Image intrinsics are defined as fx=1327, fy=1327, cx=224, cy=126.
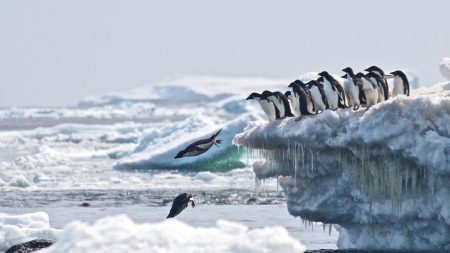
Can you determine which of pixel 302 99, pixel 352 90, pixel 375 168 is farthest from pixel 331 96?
pixel 375 168

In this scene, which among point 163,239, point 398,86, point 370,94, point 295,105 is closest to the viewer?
point 163,239

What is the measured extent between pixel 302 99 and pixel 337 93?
0.58 metres

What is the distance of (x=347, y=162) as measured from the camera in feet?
63.7

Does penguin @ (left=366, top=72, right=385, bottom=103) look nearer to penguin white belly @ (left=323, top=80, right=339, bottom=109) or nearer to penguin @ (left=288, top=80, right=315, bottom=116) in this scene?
penguin white belly @ (left=323, top=80, right=339, bottom=109)

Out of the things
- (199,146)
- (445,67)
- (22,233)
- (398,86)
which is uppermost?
(445,67)

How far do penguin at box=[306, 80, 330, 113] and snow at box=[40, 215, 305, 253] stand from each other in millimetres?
7180

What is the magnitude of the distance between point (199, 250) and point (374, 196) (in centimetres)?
661

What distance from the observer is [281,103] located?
21375 millimetres

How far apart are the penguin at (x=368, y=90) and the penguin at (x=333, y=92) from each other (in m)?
0.35

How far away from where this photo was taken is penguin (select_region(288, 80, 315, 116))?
20.6 m

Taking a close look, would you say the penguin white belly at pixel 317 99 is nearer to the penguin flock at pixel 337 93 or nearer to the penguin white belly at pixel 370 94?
the penguin flock at pixel 337 93

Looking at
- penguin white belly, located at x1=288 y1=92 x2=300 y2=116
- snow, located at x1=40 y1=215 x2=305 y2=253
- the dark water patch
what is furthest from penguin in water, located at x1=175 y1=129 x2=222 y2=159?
the dark water patch

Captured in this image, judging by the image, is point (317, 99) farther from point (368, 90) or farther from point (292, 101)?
point (292, 101)

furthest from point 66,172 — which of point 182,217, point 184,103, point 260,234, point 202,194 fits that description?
point 184,103
